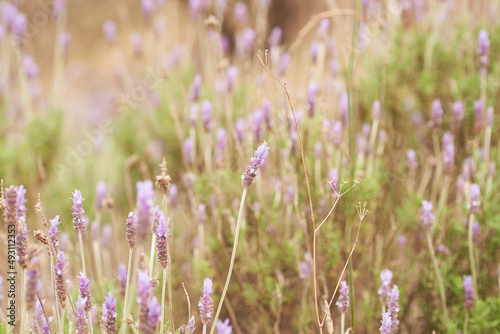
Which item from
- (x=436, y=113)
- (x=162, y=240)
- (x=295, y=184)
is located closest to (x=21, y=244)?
(x=162, y=240)

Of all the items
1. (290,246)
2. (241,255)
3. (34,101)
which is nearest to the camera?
(290,246)

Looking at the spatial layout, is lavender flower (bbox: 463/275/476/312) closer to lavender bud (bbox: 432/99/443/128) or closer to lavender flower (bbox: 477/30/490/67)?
lavender bud (bbox: 432/99/443/128)

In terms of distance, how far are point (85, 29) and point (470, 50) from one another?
11.4 feet

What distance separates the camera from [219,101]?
228cm

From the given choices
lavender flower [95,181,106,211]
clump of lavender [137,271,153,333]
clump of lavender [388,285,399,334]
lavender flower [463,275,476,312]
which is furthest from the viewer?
lavender flower [95,181,106,211]

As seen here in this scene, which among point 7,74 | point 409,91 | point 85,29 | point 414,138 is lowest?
point 414,138

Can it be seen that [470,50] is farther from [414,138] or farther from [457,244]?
[457,244]

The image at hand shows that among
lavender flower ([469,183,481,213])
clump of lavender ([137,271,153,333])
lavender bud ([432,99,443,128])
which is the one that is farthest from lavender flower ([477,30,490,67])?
clump of lavender ([137,271,153,333])

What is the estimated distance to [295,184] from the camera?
147 cm

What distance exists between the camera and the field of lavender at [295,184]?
4.49 ft

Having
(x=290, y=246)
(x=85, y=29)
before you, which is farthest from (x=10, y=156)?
(x=85, y=29)

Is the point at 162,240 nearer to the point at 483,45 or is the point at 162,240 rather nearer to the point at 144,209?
the point at 144,209

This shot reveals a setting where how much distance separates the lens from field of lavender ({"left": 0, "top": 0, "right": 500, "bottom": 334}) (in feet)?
4.49

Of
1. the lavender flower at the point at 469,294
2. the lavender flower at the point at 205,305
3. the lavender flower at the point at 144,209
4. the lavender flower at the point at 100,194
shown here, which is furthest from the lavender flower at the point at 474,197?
the lavender flower at the point at 100,194
